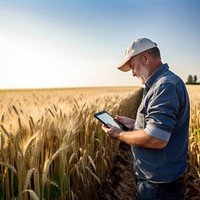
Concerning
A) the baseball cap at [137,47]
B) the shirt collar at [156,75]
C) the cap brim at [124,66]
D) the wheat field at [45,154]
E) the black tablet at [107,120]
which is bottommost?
the wheat field at [45,154]

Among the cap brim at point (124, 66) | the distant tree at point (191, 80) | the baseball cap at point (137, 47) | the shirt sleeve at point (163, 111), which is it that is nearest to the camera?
the shirt sleeve at point (163, 111)

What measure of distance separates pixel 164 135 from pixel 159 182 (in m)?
0.45

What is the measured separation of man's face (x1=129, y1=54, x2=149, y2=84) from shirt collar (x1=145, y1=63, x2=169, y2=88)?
0.04 meters

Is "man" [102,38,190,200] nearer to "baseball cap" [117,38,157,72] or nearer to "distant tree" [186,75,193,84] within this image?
"baseball cap" [117,38,157,72]

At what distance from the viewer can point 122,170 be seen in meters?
5.45

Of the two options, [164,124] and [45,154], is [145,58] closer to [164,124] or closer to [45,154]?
[164,124]

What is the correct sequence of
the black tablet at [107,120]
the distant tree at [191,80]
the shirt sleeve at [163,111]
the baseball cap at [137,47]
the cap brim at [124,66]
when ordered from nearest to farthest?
1. the shirt sleeve at [163,111]
2. the baseball cap at [137,47]
3. the cap brim at [124,66]
4. the black tablet at [107,120]
5. the distant tree at [191,80]

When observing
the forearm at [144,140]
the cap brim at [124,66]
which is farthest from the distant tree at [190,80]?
the forearm at [144,140]

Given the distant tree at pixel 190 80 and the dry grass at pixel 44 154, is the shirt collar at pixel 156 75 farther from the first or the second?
the distant tree at pixel 190 80

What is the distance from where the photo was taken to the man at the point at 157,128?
1.98m

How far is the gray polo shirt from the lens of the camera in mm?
1968

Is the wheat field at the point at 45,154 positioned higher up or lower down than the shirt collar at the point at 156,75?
lower down

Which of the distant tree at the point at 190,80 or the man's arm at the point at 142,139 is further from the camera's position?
the distant tree at the point at 190,80

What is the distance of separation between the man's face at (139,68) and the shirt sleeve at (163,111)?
25cm
